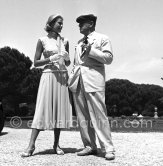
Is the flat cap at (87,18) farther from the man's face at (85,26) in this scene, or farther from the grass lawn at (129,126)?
the grass lawn at (129,126)

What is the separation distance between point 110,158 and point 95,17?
96.4 inches

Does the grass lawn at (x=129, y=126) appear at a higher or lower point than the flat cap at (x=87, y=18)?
lower

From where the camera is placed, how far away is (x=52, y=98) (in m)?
5.90

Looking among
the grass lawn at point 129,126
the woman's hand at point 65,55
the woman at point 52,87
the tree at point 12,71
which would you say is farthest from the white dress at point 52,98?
the tree at point 12,71

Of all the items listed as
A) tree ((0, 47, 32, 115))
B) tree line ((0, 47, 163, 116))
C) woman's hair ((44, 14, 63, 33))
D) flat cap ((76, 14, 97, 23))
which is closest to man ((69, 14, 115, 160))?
flat cap ((76, 14, 97, 23))

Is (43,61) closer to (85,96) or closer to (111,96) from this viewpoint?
(85,96)

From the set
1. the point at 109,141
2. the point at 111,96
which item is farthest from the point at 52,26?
the point at 111,96

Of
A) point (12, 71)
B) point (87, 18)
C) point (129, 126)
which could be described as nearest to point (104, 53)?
point (87, 18)

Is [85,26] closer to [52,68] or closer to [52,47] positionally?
[52,47]

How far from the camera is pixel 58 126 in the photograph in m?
5.84

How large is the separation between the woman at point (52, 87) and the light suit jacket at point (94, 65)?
24cm

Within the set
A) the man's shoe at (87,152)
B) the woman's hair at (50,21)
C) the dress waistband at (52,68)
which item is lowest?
the man's shoe at (87,152)

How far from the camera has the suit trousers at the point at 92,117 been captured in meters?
5.56

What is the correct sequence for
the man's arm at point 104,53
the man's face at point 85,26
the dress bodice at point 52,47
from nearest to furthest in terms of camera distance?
1. the man's arm at point 104,53
2. the man's face at point 85,26
3. the dress bodice at point 52,47
